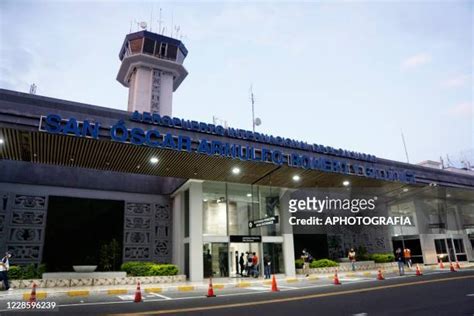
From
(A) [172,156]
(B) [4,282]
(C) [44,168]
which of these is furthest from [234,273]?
(C) [44,168]

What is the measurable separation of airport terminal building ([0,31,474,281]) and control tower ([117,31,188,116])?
2471 centimetres

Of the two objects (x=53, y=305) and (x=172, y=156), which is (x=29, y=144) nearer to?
(x=172, y=156)

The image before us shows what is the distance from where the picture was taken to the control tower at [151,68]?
45594 millimetres

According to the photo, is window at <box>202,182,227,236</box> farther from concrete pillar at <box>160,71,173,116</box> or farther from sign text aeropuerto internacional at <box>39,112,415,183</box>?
concrete pillar at <box>160,71,173,116</box>

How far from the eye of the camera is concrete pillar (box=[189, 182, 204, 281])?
18.8 m

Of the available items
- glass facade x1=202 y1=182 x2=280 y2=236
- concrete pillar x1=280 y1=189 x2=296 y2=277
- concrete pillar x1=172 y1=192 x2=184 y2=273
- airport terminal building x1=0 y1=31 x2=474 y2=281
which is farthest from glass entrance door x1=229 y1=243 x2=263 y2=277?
concrete pillar x1=172 y1=192 x2=184 y2=273

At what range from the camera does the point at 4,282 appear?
47.2ft

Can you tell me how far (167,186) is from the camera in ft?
76.0

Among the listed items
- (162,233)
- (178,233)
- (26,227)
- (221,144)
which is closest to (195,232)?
(178,233)

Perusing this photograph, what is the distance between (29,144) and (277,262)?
1566 cm

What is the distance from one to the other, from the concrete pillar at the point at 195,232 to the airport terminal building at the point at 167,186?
0.19ft

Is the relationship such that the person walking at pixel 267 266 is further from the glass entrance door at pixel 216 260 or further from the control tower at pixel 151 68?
the control tower at pixel 151 68

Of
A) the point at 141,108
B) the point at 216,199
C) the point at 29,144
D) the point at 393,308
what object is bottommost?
the point at 393,308

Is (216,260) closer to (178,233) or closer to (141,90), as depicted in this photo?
(178,233)
